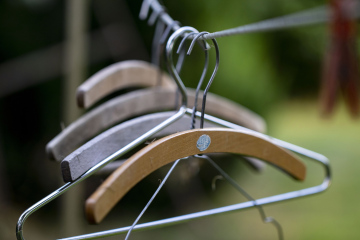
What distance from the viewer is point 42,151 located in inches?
60.2

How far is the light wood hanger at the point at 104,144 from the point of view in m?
0.42

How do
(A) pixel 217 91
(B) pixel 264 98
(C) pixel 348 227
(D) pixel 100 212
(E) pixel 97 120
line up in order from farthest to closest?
(C) pixel 348 227 < (B) pixel 264 98 < (A) pixel 217 91 < (E) pixel 97 120 < (D) pixel 100 212

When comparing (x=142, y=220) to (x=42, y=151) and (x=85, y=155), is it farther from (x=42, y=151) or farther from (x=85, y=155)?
(x=85, y=155)

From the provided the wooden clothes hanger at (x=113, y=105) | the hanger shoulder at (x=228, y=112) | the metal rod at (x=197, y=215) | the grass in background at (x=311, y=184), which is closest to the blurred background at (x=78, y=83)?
the grass in background at (x=311, y=184)

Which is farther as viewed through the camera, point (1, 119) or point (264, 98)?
point (264, 98)

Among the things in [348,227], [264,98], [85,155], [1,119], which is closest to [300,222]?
[348,227]

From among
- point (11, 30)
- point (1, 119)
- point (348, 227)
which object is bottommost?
point (348, 227)

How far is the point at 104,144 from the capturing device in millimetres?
468

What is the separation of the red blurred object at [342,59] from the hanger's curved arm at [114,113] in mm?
164

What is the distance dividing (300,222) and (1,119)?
120cm

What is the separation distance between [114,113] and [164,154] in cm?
25

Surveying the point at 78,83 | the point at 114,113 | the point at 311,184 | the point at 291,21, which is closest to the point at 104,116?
the point at 114,113

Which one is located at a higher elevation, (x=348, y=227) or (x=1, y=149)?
(x=1, y=149)

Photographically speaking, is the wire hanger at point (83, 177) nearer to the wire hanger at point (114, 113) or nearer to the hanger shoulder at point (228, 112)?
the wire hanger at point (114, 113)
